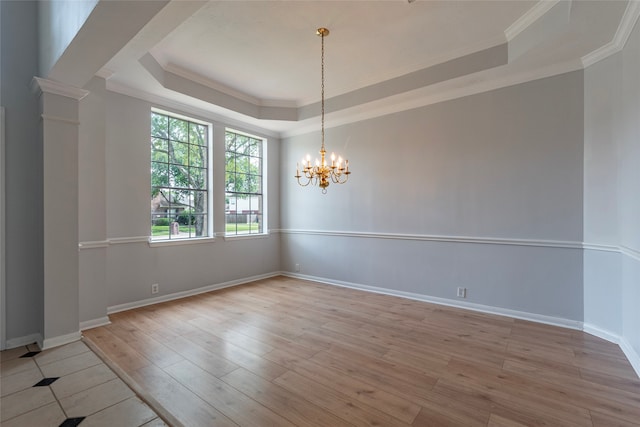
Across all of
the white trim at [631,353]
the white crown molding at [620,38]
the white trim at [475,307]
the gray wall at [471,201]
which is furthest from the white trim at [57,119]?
the white trim at [631,353]

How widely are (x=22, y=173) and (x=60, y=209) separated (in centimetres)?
53

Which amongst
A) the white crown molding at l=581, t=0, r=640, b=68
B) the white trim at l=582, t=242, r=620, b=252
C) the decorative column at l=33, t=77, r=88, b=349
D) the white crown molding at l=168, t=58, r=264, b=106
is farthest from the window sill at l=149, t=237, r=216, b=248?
the white crown molding at l=581, t=0, r=640, b=68

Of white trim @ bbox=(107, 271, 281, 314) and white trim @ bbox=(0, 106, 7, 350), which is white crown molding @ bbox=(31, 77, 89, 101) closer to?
white trim @ bbox=(0, 106, 7, 350)

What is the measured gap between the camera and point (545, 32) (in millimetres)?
2725

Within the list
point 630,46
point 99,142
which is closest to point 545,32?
point 630,46

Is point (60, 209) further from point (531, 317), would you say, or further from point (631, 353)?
point (631, 353)

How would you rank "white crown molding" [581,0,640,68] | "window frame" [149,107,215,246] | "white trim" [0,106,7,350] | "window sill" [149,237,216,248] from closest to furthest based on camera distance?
"white crown molding" [581,0,640,68] → "white trim" [0,106,7,350] → "window sill" [149,237,216,248] → "window frame" [149,107,215,246]

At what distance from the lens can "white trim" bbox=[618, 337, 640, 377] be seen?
92.2 inches

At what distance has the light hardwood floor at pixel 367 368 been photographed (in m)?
1.87

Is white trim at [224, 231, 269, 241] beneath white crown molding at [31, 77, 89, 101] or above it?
beneath

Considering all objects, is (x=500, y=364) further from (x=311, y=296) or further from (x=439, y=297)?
(x=311, y=296)


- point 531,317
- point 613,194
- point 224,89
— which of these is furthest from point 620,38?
point 224,89

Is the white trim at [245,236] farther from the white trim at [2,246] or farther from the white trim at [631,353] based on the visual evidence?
the white trim at [631,353]

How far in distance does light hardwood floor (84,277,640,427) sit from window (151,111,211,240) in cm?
129
